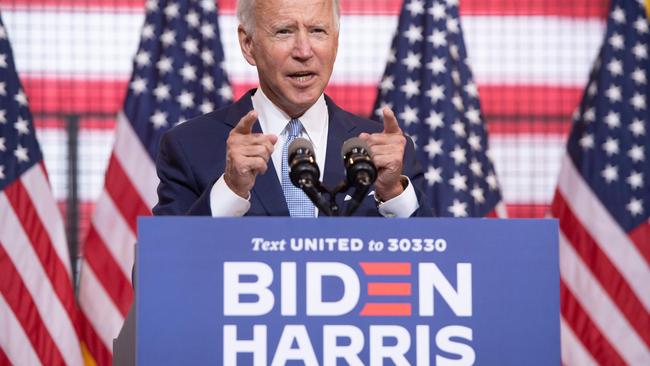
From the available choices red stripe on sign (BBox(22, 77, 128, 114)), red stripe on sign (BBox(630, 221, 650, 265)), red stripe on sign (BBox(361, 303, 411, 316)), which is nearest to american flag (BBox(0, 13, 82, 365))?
red stripe on sign (BBox(22, 77, 128, 114))

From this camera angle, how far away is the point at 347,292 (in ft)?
5.77

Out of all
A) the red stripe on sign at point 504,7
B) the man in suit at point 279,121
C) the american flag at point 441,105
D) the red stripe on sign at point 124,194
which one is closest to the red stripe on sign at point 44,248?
the red stripe on sign at point 124,194

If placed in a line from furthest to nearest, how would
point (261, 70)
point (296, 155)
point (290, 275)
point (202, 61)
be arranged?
point (202, 61), point (261, 70), point (296, 155), point (290, 275)

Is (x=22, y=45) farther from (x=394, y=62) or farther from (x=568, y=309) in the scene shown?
(x=568, y=309)

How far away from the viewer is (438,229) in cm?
178

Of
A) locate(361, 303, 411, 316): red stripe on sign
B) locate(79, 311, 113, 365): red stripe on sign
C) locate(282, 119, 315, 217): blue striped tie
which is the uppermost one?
locate(79, 311, 113, 365): red stripe on sign

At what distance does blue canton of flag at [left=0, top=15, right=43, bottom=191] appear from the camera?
4.37 meters

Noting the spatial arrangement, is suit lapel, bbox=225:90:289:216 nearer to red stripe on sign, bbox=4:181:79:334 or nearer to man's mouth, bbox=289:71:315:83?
man's mouth, bbox=289:71:315:83

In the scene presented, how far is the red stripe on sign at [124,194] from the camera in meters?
4.44

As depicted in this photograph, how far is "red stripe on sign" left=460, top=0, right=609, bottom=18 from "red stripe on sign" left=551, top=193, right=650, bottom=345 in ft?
3.09

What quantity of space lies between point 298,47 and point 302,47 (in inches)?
0.6

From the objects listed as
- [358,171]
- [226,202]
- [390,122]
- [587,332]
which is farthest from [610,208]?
[358,171]

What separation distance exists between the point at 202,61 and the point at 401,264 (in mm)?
2947

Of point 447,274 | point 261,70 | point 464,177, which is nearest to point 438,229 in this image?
point 447,274
